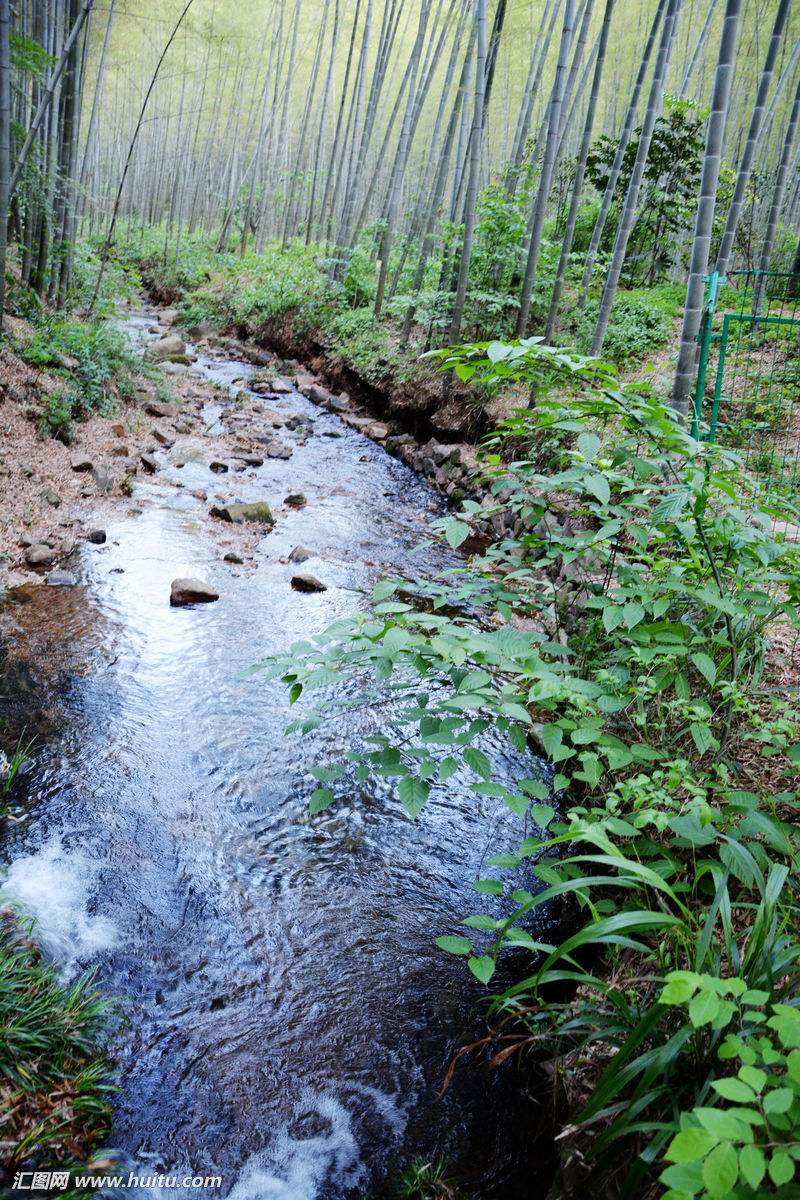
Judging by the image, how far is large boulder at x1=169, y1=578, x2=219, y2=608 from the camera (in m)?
4.66

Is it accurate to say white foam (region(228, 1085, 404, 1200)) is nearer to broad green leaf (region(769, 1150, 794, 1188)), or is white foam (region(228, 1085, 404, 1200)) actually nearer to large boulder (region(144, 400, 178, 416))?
broad green leaf (region(769, 1150, 794, 1188))

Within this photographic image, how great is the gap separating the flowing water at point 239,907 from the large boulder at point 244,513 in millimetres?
1737

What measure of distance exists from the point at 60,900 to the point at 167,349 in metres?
10.8

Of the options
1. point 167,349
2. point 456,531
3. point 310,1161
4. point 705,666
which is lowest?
point 310,1161

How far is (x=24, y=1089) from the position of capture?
1.60 meters

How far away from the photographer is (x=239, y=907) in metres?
2.50

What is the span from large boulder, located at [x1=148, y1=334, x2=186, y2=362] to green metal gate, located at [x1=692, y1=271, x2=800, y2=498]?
26.8 feet

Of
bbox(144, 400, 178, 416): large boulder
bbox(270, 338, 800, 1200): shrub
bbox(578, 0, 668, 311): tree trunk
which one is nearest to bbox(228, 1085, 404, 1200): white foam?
bbox(270, 338, 800, 1200): shrub

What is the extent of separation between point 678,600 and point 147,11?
17862 mm

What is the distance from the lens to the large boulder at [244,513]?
6.17m

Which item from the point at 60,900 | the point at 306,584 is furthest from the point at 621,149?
the point at 60,900

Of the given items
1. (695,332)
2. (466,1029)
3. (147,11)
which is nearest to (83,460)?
(695,332)

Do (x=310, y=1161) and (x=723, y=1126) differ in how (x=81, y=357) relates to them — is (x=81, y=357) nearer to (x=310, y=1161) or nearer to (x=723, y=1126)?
(x=310, y=1161)

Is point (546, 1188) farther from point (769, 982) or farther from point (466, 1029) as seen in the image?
point (769, 982)
